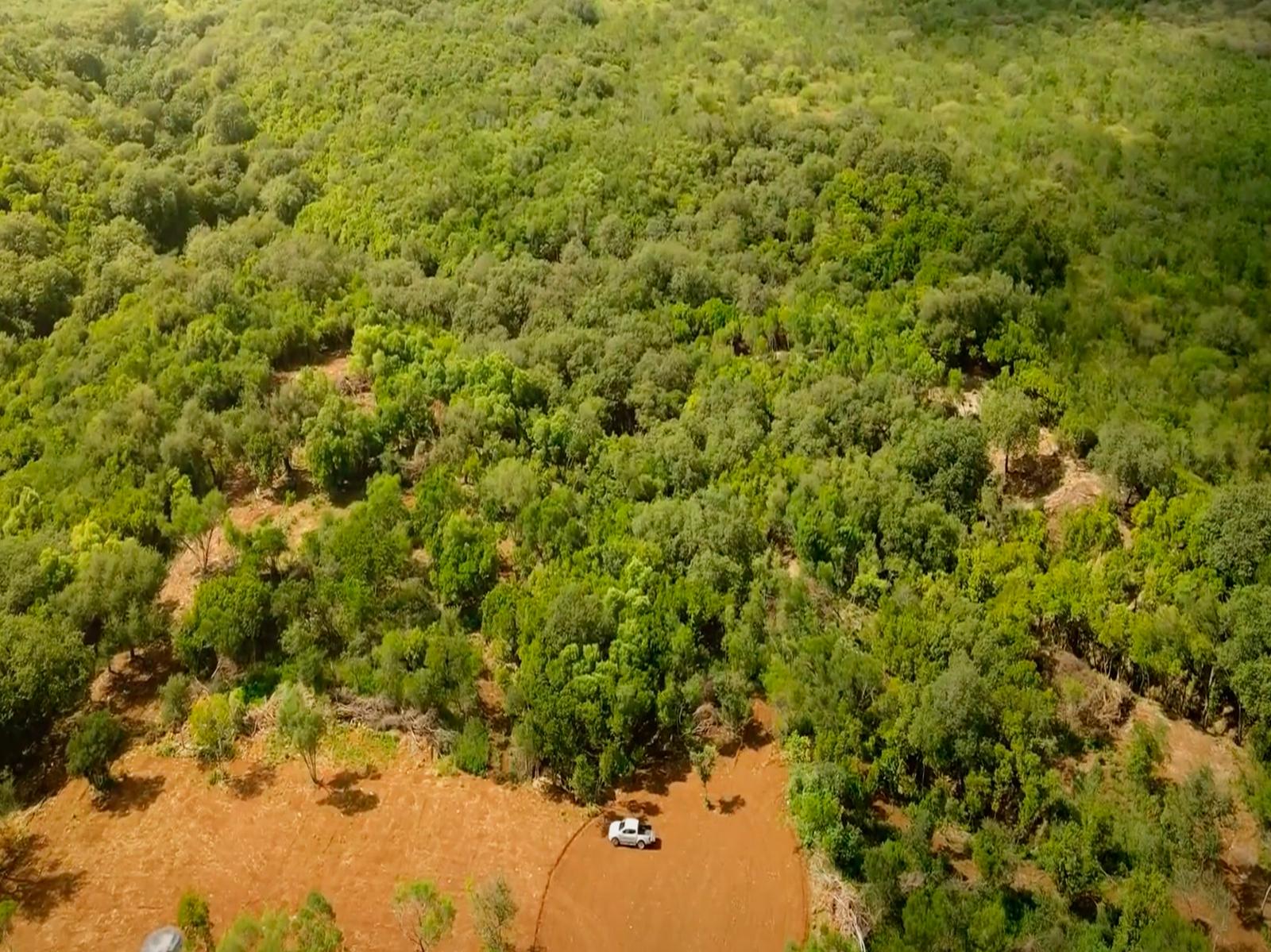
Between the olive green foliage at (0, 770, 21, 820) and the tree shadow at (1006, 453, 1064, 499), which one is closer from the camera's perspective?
the olive green foliage at (0, 770, 21, 820)

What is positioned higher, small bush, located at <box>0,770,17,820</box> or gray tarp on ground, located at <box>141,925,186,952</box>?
gray tarp on ground, located at <box>141,925,186,952</box>

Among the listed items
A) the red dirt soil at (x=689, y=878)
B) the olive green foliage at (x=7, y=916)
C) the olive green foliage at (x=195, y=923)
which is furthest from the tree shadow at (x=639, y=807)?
the olive green foliage at (x=7, y=916)

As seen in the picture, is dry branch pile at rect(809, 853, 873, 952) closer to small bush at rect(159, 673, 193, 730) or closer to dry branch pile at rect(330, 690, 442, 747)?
dry branch pile at rect(330, 690, 442, 747)

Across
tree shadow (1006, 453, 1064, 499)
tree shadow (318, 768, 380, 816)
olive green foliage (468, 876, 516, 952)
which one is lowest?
Answer: tree shadow (318, 768, 380, 816)


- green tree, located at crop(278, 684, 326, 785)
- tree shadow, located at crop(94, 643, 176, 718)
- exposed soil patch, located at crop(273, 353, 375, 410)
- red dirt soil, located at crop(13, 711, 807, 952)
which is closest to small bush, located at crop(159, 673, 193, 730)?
tree shadow, located at crop(94, 643, 176, 718)

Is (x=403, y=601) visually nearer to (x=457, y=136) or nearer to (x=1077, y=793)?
(x=1077, y=793)

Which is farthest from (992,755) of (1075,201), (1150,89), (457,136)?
(1150,89)

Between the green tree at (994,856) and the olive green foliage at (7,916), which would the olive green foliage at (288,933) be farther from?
the green tree at (994,856)

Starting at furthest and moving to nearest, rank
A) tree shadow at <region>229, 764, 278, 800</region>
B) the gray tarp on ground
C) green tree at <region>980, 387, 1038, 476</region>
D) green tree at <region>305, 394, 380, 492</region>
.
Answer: green tree at <region>305, 394, 380, 492</region> < green tree at <region>980, 387, 1038, 476</region> < tree shadow at <region>229, 764, 278, 800</region> < the gray tarp on ground
